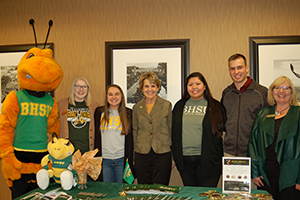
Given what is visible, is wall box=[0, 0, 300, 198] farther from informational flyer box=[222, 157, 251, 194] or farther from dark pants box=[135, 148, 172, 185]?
informational flyer box=[222, 157, 251, 194]

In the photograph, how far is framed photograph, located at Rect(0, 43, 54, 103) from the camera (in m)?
3.24

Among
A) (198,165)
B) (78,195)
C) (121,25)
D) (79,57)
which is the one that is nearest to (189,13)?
(121,25)

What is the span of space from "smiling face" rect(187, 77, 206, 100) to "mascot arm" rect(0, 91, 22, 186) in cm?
177

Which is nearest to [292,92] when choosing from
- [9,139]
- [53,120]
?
[53,120]

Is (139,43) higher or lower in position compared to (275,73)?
higher

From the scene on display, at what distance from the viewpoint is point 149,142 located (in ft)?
7.88

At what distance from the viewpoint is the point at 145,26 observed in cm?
309

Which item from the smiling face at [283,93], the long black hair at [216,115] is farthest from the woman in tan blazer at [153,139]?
the smiling face at [283,93]

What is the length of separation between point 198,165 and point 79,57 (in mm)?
2119

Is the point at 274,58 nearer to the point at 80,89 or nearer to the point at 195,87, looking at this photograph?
the point at 195,87

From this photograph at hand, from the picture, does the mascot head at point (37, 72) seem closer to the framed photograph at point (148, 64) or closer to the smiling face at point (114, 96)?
the smiling face at point (114, 96)

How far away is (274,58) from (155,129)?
5.83ft

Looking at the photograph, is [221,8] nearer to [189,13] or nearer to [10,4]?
[189,13]

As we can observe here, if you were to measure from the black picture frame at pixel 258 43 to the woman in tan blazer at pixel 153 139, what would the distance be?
1269mm
